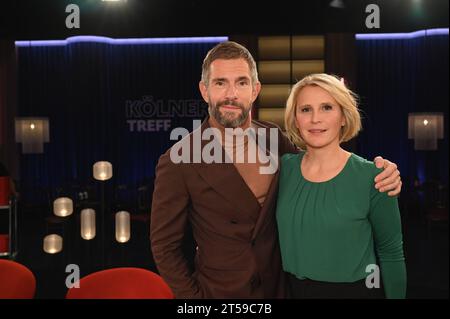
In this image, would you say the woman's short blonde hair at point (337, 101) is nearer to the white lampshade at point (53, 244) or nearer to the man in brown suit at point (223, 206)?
the man in brown suit at point (223, 206)

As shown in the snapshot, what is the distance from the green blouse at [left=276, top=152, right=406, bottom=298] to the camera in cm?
196

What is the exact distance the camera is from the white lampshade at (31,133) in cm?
750

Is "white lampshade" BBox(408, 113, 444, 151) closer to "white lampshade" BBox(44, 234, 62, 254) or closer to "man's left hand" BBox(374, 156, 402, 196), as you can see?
"white lampshade" BBox(44, 234, 62, 254)

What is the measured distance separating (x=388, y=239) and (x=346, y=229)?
16cm

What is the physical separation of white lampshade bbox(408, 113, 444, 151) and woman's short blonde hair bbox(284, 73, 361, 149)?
18.3 ft

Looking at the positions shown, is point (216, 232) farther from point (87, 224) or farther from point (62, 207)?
point (62, 207)

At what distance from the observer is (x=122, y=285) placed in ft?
7.00

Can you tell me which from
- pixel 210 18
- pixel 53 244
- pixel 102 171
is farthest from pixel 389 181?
pixel 53 244

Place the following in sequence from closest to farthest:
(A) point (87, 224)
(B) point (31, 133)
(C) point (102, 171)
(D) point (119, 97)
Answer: (A) point (87, 224), (C) point (102, 171), (B) point (31, 133), (D) point (119, 97)

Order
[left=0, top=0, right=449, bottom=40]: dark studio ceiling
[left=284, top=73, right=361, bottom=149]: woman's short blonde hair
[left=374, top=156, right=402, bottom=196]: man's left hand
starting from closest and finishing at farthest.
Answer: [left=374, top=156, right=402, bottom=196]: man's left hand
[left=284, top=73, right=361, bottom=149]: woman's short blonde hair
[left=0, top=0, right=449, bottom=40]: dark studio ceiling

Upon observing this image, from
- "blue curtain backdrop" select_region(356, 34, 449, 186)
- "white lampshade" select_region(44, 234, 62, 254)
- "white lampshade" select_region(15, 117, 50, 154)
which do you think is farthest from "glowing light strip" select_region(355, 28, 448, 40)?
"white lampshade" select_region(44, 234, 62, 254)

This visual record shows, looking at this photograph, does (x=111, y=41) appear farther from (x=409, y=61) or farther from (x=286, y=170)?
(x=286, y=170)
